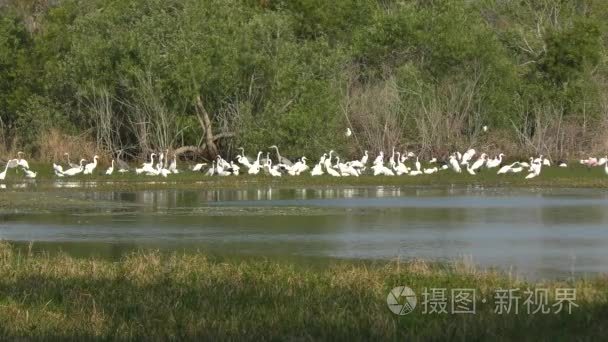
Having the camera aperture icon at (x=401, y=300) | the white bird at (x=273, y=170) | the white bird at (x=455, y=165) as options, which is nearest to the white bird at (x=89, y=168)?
the white bird at (x=273, y=170)

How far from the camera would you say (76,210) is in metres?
23.6

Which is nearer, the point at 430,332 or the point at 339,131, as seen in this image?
the point at 430,332

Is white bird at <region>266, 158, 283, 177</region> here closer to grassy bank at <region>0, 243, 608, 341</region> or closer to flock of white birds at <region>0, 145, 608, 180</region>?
flock of white birds at <region>0, 145, 608, 180</region>

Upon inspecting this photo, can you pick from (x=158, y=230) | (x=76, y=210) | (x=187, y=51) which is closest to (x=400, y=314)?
(x=158, y=230)

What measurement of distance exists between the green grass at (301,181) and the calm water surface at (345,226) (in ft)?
6.18

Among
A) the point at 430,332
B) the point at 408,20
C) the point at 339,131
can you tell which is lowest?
the point at 430,332

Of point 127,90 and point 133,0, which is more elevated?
point 133,0

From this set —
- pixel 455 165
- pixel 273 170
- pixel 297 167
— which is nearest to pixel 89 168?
pixel 273 170

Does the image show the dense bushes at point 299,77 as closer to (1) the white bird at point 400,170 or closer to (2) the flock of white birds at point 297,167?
(2) the flock of white birds at point 297,167

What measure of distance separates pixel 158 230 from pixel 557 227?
633cm

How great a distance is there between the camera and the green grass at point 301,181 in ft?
101

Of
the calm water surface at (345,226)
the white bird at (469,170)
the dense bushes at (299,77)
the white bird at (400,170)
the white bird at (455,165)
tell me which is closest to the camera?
the calm water surface at (345,226)

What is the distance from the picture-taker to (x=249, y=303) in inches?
439

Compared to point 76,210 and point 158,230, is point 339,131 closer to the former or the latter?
point 76,210
